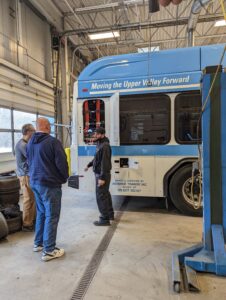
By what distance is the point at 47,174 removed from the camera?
2857 mm

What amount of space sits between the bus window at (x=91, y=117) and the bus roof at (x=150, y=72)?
16 cm

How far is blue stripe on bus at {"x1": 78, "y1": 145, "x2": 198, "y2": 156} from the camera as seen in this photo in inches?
171

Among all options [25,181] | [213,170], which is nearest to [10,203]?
[25,181]

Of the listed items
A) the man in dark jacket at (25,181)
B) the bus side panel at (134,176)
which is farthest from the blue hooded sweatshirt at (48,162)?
the bus side panel at (134,176)

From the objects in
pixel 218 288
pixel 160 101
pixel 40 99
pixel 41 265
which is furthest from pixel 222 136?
pixel 40 99

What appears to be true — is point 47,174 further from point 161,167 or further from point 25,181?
point 161,167

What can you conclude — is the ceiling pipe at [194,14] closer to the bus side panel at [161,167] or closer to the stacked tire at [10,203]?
the bus side panel at [161,167]

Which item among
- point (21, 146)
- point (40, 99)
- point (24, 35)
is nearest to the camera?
point (21, 146)

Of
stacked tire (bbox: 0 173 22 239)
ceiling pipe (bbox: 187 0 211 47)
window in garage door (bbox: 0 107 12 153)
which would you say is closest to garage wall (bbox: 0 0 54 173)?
window in garage door (bbox: 0 107 12 153)

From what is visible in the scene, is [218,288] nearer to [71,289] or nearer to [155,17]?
[71,289]

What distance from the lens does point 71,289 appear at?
237 cm

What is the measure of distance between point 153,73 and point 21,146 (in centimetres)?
260

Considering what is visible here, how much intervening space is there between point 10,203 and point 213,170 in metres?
3.66

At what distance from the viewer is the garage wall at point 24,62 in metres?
6.02
